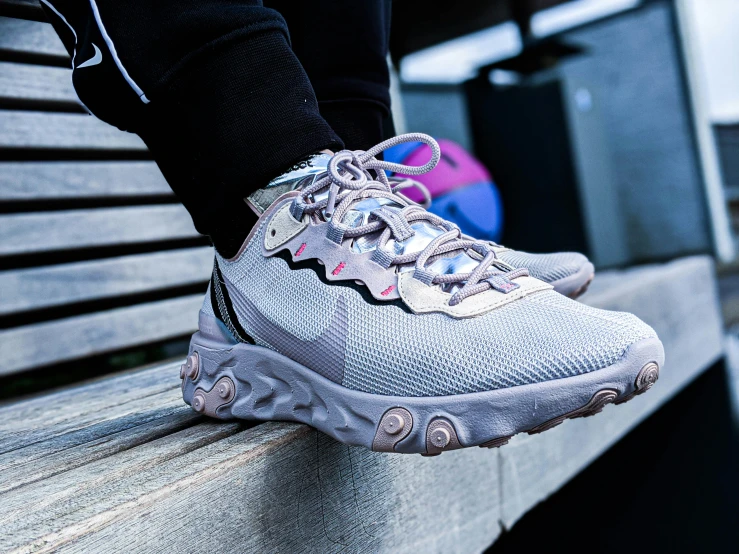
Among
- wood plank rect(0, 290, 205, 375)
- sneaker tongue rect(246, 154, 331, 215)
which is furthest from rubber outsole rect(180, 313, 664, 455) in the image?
wood plank rect(0, 290, 205, 375)

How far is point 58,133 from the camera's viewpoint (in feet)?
4.91

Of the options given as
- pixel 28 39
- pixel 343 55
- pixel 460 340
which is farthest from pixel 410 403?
pixel 28 39

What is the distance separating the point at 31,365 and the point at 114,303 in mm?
289

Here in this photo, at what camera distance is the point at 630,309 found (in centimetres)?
140

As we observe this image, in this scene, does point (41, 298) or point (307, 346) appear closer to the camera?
point (307, 346)

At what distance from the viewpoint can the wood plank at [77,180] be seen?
4.62ft

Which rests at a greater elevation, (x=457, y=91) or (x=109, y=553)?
(x=109, y=553)

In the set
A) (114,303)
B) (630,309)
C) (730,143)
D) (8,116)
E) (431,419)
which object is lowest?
(730,143)

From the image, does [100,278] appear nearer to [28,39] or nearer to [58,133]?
[58,133]

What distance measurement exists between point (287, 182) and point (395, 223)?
12 cm

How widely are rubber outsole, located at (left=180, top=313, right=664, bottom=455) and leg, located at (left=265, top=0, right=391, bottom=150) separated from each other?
36 centimetres

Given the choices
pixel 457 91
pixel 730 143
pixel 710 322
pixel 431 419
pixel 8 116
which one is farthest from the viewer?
pixel 730 143

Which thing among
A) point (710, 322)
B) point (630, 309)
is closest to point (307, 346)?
point (630, 309)

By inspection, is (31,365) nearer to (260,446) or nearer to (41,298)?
(41,298)
